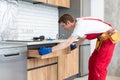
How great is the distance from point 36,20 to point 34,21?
0.07 meters

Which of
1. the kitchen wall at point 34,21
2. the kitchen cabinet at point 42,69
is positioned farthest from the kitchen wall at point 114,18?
the kitchen cabinet at point 42,69

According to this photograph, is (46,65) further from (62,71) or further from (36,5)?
(36,5)

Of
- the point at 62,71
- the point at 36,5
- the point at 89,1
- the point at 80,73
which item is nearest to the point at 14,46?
the point at 62,71

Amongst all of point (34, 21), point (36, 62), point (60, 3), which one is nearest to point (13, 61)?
point (36, 62)

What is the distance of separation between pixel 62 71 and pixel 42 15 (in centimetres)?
121

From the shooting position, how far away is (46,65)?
130 inches

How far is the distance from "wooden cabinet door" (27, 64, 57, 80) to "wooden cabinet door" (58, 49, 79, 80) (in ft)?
0.74

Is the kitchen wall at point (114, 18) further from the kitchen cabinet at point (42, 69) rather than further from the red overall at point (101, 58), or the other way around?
the red overall at point (101, 58)

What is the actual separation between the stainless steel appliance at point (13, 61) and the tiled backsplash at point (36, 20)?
43.3 inches

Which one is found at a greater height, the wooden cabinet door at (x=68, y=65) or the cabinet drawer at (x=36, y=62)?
the cabinet drawer at (x=36, y=62)

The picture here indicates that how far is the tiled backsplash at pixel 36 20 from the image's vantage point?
3.80 meters

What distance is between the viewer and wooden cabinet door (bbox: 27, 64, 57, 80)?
2979 millimetres

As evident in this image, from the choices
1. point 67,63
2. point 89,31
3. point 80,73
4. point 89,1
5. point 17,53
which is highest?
point 89,1

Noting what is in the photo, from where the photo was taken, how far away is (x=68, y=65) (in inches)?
160
